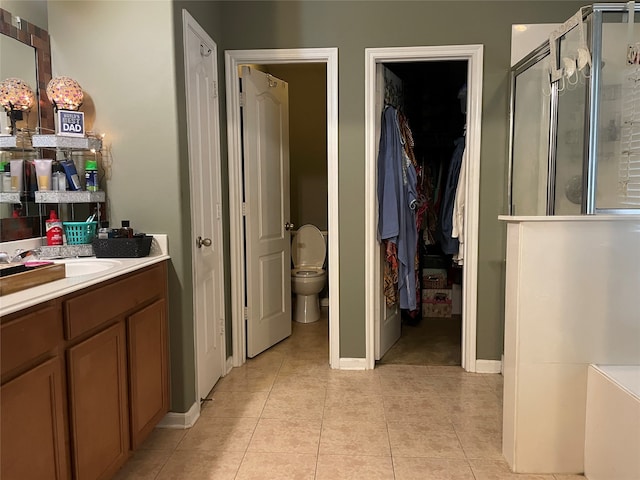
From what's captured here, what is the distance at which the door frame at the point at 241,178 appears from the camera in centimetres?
290

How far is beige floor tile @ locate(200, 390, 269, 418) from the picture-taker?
95.3 inches

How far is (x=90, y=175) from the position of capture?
2098 mm

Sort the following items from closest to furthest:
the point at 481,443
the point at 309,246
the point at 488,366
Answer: the point at 481,443 < the point at 488,366 < the point at 309,246

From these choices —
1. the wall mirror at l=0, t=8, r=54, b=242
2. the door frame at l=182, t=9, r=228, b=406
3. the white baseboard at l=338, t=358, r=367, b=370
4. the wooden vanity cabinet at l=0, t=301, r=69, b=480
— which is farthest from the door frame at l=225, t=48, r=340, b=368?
the wooden vanity cabinet at l=0, t=301, r=69, b=480

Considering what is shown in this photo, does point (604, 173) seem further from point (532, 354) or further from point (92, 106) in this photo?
point (92, 106)

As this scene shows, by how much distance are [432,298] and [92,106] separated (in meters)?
3.32

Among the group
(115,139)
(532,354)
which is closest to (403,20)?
(115,139)

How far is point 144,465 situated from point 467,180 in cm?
245

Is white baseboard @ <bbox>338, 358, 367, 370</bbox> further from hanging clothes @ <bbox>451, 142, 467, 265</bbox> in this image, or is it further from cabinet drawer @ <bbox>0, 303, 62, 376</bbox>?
cabinet drawer @ <bbox>0, 303, 62, 376</bbox>

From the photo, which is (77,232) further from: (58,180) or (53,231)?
(58,180)

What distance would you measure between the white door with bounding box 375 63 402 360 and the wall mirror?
6.27 ft

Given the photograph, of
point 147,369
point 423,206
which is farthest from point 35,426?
point 423,206

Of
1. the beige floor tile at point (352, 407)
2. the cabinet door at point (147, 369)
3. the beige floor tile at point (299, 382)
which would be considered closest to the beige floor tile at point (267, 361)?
the beige floor tile at point (299, 382)

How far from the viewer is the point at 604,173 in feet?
7.38
